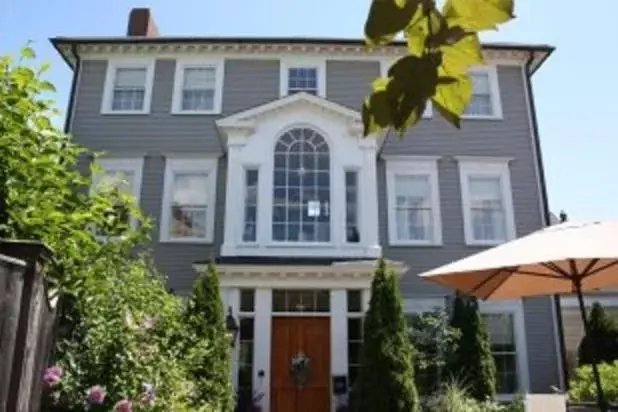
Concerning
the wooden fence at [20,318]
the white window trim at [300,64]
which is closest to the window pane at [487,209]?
the white window trim at [300,64]

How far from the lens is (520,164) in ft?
53.5

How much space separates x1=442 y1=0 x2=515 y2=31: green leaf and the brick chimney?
17.9 meters

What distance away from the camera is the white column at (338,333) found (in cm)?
1269

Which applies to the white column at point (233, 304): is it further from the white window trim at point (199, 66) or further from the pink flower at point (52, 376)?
the pink flower at point (52, 376)

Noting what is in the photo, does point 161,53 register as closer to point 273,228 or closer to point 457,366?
point 273,228

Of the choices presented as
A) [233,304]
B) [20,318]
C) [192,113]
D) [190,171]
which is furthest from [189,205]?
[20,318]

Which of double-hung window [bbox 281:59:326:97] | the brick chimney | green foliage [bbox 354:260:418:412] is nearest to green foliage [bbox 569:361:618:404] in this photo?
green foliage [bbox 354:260:418:412]

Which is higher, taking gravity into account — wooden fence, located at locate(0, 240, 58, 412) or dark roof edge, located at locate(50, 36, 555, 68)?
dark roof edge, located at locate(50, 36, 555, 68)

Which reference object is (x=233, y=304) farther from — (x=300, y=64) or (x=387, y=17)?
(x=387, y=17)

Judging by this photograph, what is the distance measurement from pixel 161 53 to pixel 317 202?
6680 millimetres

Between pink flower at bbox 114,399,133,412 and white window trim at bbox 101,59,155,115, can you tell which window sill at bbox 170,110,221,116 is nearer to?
white window trim at bbox 101,59,155,115

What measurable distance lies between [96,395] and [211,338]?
574 centimetres

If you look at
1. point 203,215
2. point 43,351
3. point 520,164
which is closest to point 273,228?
point 203,215

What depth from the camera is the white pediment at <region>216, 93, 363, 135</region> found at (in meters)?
14.3
